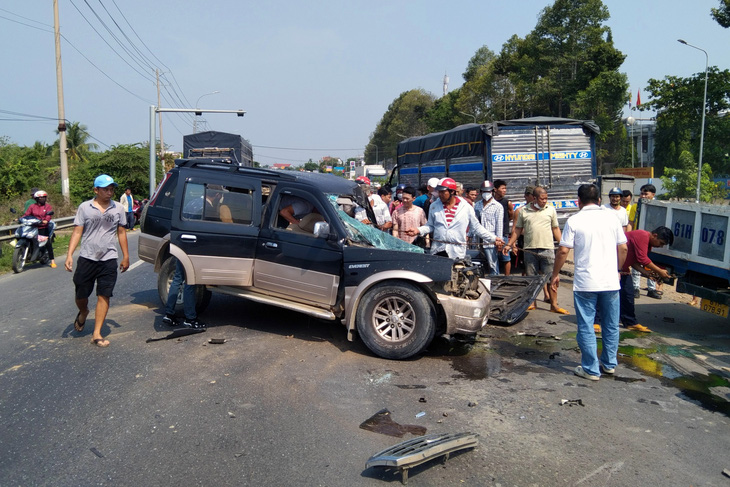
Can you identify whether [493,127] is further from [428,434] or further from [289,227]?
[428,434]

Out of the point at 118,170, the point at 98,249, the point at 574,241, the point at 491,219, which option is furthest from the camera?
the point at 118,170

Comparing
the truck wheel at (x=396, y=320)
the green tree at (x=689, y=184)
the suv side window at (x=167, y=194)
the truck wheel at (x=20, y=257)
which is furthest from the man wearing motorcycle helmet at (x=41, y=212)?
the green tree at (x=689, y=184)

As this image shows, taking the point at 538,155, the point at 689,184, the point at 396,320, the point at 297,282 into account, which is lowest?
the point at 396,320

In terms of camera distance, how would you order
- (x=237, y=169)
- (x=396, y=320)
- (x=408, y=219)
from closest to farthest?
(x=396, y=320) → (x=237, y=169) → (x=408, y=219)

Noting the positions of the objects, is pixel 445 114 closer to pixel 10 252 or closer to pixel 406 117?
pixel 406 117

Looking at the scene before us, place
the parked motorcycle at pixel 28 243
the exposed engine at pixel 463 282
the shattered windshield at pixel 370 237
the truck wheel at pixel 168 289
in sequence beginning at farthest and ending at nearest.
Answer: the parked motorcycle at pixel 28 243
the truck wheel at pixel 168 289
the shattered windshield at pixel 370 237
the exposed engine at pixel 463 282

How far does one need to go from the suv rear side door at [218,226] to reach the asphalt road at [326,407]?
29.7 inches

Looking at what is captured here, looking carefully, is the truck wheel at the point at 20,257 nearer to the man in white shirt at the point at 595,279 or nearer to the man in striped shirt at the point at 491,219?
the man in striped shirt at the point at 491,219

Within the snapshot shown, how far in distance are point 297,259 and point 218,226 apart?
1119 millimetres

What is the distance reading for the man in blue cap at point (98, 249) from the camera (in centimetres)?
623

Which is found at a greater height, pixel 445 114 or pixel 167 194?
pixel 445 114

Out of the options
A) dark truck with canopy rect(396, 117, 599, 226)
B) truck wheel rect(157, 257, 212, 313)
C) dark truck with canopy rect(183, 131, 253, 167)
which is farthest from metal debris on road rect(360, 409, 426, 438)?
dark truck with canopy rect(183, 131, 253, 167)

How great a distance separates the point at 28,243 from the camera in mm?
12312

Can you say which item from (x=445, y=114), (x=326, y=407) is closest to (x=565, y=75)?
(x=445, y=114)
